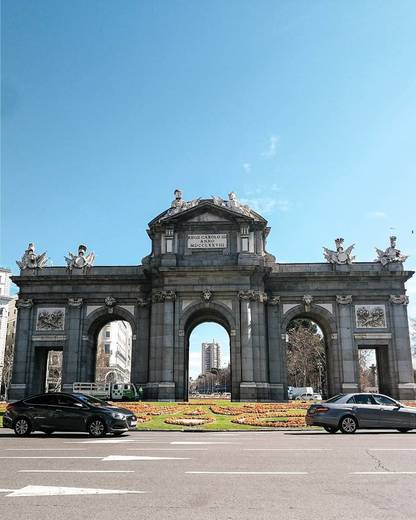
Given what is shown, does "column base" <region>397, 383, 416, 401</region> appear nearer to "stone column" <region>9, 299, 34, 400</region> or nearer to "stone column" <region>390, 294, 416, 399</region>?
"stone column" <region>390, 294, 416, 399</region>

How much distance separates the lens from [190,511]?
24.8 feet

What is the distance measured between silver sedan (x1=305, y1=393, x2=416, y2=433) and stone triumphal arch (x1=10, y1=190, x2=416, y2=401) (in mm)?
20213

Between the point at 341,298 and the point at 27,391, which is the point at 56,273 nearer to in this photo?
the point at 27,391

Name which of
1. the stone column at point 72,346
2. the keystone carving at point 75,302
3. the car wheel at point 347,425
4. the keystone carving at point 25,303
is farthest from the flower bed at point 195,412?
the keystone carving at point 25,303

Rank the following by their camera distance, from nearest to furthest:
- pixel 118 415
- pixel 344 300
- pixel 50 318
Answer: pixel 118 415, pixel 344 300, pixel 50 318

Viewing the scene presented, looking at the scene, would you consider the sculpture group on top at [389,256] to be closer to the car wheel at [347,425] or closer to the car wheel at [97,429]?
the car wheel at [347,425]

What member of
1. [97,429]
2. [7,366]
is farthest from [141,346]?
[7,366]

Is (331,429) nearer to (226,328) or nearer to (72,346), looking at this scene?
(226,328)

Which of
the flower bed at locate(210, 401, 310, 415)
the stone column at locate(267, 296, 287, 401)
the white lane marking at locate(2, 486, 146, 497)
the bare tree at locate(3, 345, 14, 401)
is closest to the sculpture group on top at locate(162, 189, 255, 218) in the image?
the stone column at locate(267, 296, 287, 401)

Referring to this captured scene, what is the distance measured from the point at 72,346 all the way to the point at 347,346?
25.3 m

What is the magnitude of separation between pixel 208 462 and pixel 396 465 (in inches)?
172

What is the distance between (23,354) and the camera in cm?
4700

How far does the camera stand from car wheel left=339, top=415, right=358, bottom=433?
2102 centimetres

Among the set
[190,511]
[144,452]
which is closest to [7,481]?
[190,511]
